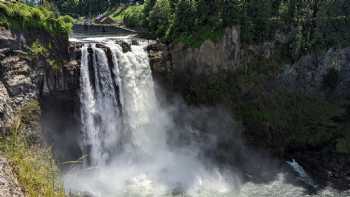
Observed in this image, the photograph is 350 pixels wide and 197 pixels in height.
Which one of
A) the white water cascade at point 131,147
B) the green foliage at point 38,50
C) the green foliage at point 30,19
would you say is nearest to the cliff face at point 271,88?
the white water cascade at point 131,147

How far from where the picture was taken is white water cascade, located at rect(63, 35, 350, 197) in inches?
1003

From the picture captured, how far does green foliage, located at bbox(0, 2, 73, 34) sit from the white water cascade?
98.9 inches

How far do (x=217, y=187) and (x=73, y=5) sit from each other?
7000cm

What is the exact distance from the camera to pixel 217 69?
112 feet

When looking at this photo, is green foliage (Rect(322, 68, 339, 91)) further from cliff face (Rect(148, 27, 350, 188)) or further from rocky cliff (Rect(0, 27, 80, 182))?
rocky cliff (Rect(0, 27, 80, 182))

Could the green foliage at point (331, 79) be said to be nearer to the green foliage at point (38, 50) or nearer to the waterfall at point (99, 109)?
the waterfall at point (99, 109)

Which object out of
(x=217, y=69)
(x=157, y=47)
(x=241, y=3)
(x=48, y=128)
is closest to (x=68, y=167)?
(x=48, y=128)

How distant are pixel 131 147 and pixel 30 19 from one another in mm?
12917

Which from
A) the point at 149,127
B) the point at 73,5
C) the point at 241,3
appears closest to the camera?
the point at 149,127

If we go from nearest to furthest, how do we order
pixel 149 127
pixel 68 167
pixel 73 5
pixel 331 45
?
pixel 68 167 → pixel 149 127 → pixel 331 45 → pixel 73 5

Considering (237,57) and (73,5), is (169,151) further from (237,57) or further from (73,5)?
(73,5)

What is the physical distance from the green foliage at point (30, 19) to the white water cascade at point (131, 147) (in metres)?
2.51

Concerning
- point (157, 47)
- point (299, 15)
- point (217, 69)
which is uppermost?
point (299, 15)

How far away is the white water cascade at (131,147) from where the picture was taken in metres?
25.5
